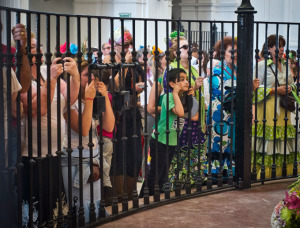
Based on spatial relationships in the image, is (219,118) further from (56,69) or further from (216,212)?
(56,69)

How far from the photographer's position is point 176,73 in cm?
635

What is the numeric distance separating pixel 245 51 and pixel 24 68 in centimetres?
243

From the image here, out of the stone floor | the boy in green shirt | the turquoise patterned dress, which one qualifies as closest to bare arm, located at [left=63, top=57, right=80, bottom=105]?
the stone floor

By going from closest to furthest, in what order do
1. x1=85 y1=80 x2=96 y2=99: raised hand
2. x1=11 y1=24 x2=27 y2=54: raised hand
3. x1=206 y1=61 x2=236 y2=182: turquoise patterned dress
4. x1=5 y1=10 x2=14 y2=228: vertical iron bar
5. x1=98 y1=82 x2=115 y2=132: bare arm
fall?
x1=5 y1=10 x2=14 y2=228: vertical iron bar
x1=11 y1=24 x2=27 y2=54: raised hand
x1=85 y1=80 x2=96 y2=99: raised hand
x1=98 y1=82 x2=115 y2=132: bare arm
x1=206 y1=61 x2=236 y2=182: turquoise patterned dress

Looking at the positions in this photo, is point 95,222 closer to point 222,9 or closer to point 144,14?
point 144,14

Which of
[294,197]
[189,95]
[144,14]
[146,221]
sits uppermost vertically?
[144,14]

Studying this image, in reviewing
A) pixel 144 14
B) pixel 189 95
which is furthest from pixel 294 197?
pixel 144 14

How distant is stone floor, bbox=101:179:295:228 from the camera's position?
17.6 feet

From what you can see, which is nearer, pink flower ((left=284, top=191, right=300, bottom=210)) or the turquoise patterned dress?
pink flower ((left=284, top=191, right=300, bottom=210))

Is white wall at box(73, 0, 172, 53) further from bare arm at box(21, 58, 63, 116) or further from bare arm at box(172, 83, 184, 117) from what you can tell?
bare arm at box(21, 58, 63, 116)

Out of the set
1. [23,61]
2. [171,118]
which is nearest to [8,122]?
[23,61]

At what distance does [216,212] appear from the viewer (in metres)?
5.68

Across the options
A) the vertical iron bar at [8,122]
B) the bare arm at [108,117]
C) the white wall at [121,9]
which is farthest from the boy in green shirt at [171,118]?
the white wall at [121,9]

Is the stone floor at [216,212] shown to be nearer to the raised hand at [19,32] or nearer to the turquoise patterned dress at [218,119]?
the turquoise patterned dress at [218,119]
